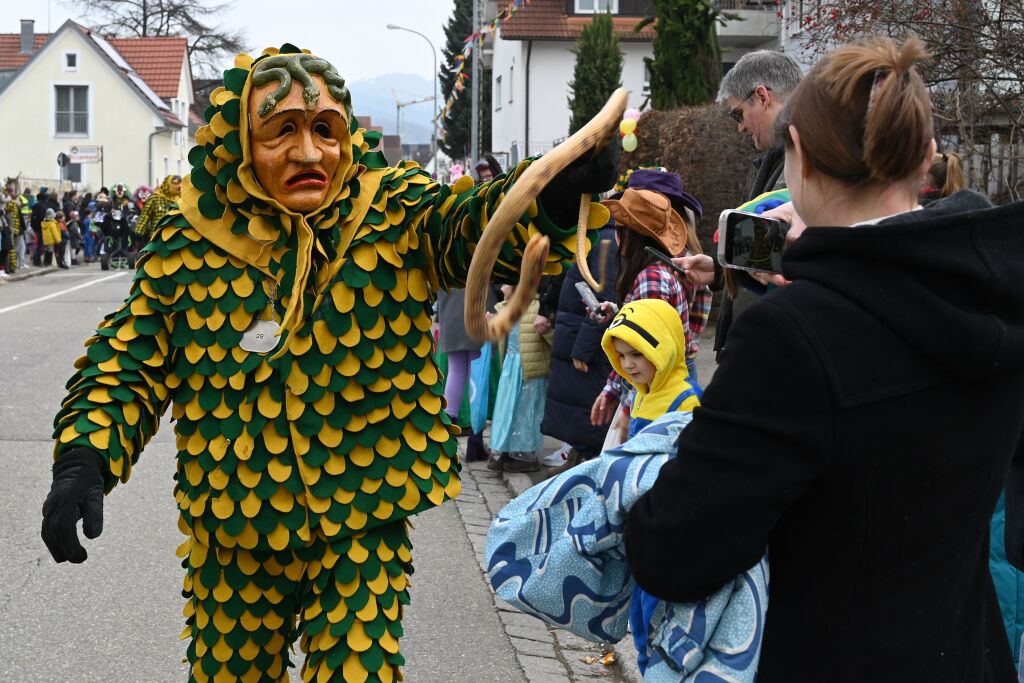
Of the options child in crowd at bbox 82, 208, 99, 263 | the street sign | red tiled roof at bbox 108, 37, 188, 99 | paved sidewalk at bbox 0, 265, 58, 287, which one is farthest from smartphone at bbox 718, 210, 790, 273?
red tiled roof at bbox 108, 37, 188, 99

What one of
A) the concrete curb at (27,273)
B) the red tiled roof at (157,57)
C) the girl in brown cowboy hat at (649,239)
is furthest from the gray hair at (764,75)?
the red tiled roof at (157,57)

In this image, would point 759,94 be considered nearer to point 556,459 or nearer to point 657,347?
point 657,347

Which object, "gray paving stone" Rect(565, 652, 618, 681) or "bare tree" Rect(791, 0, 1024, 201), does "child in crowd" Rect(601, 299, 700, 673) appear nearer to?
"gray paving stone" Rect(565, 652, 618, 681)

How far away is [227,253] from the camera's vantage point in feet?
9.80

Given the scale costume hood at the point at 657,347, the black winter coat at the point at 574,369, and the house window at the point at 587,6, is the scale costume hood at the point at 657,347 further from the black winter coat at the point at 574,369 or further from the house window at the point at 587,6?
the house window at the point at 587,6

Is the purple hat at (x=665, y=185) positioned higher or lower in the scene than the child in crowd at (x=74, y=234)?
higher

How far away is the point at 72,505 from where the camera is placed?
2.68m

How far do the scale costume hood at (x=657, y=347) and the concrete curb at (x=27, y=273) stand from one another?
21.8m

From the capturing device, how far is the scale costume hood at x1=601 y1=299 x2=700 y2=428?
3875 millimetres

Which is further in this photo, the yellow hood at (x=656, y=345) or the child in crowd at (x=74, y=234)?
the child in crowd at (x=74, y=234)

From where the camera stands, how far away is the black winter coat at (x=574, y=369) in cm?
620

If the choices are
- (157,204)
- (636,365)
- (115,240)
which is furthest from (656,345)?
(115,240)

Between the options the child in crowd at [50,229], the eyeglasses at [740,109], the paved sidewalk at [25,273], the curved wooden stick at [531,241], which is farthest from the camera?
the child in crowd at [50,229]

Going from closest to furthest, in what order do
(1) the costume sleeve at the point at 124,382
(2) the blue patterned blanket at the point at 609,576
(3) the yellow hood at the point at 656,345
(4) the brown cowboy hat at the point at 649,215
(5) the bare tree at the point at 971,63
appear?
(2) the blue patterned blanket at the point at 609,576
(1) the costume sleeve at the point at 124,382
(3) the yellow hood at the point at 656,345
(4) the brown cowboy hat at the point at 649,215
(5) the bare tree at the point at 971,63
